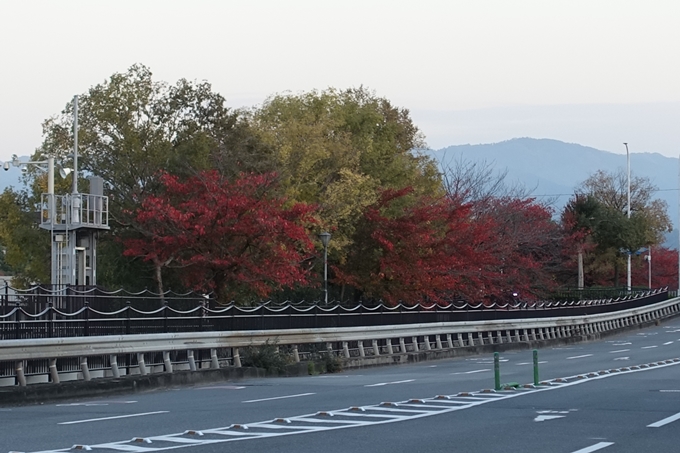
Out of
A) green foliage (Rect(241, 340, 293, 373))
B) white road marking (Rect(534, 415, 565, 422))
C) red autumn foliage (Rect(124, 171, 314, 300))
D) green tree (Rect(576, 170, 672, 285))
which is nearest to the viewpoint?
white road marking (Rect(534, 415, 565, 422))

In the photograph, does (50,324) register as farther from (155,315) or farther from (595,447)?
(595,447)

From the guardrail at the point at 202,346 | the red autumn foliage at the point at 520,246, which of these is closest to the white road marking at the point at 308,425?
the guardrail at the point at 202,346

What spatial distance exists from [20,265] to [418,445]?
4140 centimetres

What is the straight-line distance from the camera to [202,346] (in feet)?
79.2

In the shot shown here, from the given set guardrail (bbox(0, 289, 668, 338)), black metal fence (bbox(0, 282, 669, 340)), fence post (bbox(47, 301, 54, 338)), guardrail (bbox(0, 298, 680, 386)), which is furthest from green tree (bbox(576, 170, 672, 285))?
fence post (bbox(47, 301, 54, 338))

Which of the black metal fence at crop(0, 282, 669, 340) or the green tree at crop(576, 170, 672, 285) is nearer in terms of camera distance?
the black metal fence at crop(0, 282, 669, 340)

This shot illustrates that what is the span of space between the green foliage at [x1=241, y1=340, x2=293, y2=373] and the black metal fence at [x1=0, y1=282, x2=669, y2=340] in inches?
27.2

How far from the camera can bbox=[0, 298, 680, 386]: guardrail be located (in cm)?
1903

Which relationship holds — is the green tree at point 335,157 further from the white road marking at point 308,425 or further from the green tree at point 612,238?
the white road marking at point 308,425

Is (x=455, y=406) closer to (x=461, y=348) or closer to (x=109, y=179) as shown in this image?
(x=461, y=348)

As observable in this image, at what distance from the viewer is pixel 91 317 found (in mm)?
21547

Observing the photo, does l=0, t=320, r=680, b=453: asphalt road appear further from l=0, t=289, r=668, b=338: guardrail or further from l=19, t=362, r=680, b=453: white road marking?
l=0, t=289, r=668, b=338: guardrail

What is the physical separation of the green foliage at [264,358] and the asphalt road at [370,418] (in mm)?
2633

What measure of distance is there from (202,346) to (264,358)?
2.43 metres
